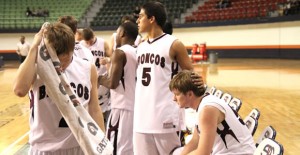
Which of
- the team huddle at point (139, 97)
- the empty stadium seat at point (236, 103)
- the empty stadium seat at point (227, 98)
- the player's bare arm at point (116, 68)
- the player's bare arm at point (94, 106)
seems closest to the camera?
→ the team huddle at point (139, 97)

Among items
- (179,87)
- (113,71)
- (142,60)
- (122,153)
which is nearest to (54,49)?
(179,87)

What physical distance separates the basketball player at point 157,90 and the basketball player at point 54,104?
98cm

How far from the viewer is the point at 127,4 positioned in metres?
27.3

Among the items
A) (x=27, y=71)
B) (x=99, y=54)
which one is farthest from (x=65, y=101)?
(x=99, y=54)

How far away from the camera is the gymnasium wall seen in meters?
21.5

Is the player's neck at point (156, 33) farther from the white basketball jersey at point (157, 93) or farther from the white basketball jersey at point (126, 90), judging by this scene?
the white basketball jersey at point (126, 90)

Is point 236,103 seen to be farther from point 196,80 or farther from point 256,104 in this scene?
point 256,104

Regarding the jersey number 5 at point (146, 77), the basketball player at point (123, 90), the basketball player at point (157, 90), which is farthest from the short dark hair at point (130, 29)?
the jersey number 5 at point (146, 77)

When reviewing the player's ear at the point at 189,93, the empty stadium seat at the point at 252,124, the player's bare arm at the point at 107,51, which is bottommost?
the empty stadium seat at the point at 252,124

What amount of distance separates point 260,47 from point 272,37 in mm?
1114

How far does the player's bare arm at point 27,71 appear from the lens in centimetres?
212

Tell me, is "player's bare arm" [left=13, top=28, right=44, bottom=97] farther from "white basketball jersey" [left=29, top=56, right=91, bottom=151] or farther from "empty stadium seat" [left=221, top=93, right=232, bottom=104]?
"empty stadium seat" [left=221, top=93, right=232, bottom=104]

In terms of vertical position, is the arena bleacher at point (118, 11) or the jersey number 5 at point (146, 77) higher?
the jersey number 5 at point (146, 77)

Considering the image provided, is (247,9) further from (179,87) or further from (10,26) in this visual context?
(179,87)
